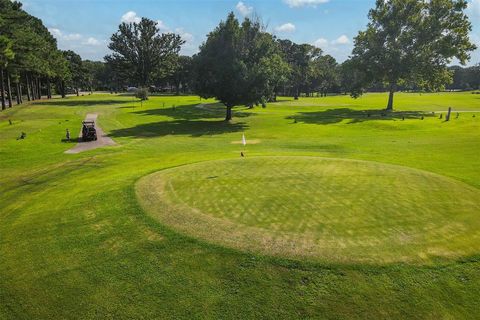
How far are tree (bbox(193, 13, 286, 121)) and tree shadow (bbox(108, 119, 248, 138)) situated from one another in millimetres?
4763

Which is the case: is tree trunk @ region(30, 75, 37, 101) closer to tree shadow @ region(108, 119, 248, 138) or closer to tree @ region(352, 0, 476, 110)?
tree shadow @ region(108, 119, 248, 138)

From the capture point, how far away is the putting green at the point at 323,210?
1298 centimetres

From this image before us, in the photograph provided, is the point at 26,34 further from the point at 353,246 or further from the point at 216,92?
the point at 353,246

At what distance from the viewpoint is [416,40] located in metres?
81.2

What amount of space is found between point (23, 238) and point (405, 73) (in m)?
83.6

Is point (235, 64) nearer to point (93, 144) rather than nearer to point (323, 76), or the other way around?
point (93, 144)

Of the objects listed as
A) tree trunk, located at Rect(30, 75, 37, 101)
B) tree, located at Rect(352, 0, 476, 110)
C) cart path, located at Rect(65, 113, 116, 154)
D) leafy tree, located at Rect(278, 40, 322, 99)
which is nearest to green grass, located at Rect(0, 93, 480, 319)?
cart path, located at Rect(65, 113, 116, 154)

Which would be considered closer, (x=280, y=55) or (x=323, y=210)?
(x=323, y=210)

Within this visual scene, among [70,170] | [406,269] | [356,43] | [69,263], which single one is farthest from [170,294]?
[356,43]

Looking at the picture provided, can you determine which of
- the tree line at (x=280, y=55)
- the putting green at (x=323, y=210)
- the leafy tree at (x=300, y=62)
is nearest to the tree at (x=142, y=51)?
the tree line at (x=280, y=55)

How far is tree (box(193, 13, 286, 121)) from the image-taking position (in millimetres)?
57250

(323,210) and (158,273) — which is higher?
(323,210)

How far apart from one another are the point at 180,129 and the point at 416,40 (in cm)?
5809

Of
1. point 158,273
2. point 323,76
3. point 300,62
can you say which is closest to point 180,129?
point 158,273
